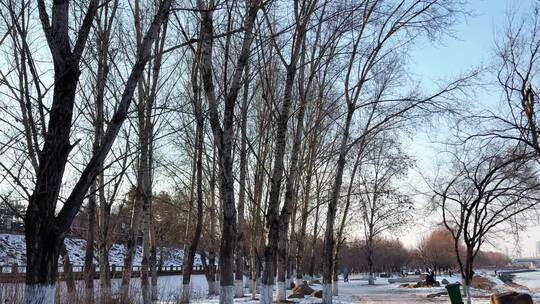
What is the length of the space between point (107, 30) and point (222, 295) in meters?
6.65

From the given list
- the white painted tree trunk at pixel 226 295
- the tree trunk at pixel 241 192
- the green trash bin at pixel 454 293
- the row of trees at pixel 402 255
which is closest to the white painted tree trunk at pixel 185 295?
the tree trunk at pixel 241 192

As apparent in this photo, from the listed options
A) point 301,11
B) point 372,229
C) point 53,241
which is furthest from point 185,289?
point 372,229

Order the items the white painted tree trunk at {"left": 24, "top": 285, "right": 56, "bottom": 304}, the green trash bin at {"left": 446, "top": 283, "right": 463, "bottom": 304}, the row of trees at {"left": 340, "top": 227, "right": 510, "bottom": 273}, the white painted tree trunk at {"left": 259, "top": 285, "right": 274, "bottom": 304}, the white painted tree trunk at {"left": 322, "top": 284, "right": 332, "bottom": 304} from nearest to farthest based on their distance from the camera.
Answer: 1. the white painted tree trunk at {"left": 24, "top": 285, "right": 56, "bottom": 304}
2. the white painted tree trunk at {"left": 259, "top": 285, "right": 274, "bottom": 304}
3. the green trash bin at {"left": 446, "top": 283, "right": 463, "bottom": 304}
4. the white painted tree trunk at {"left": 322, "top": 284, "right": 332, "bottom": 304}
5. the row of trees at {"left": 340, "top": 227, "right": 510, "bottom": 273}

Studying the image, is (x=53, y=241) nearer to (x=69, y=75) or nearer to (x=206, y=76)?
(x=69, y=75)

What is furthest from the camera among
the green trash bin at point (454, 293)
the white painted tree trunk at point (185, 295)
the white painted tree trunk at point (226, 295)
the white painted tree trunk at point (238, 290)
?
the white painted tree trunk at point (238, 290)

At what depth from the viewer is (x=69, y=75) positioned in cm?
556

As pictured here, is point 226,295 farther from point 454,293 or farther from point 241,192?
point 241,192

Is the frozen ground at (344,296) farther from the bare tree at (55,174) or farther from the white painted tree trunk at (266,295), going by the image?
the bare tree at (55,174)

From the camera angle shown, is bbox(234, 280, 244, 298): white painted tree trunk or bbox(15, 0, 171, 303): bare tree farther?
bbox(234, 280, 244, 298): white painted tree trunk

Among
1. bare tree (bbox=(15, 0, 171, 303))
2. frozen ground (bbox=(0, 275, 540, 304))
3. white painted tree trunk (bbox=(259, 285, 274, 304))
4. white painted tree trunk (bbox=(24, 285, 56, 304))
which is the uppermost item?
bare tree (bbox=(15, 0, 171, 303))

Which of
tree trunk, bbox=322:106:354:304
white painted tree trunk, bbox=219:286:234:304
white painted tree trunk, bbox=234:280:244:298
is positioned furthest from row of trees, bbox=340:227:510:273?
white painted tree trunk, bbox=219:286:234:304

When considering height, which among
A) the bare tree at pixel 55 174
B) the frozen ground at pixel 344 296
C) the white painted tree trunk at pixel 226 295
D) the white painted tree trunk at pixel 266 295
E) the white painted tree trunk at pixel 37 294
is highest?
the bare tree at pixel 55 174

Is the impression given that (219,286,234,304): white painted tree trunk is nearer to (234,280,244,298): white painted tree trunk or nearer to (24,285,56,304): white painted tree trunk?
(24,285,56,304): white painted tree trunk

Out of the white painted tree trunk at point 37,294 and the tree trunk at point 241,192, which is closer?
the white painted tree trunk at point 37,294
